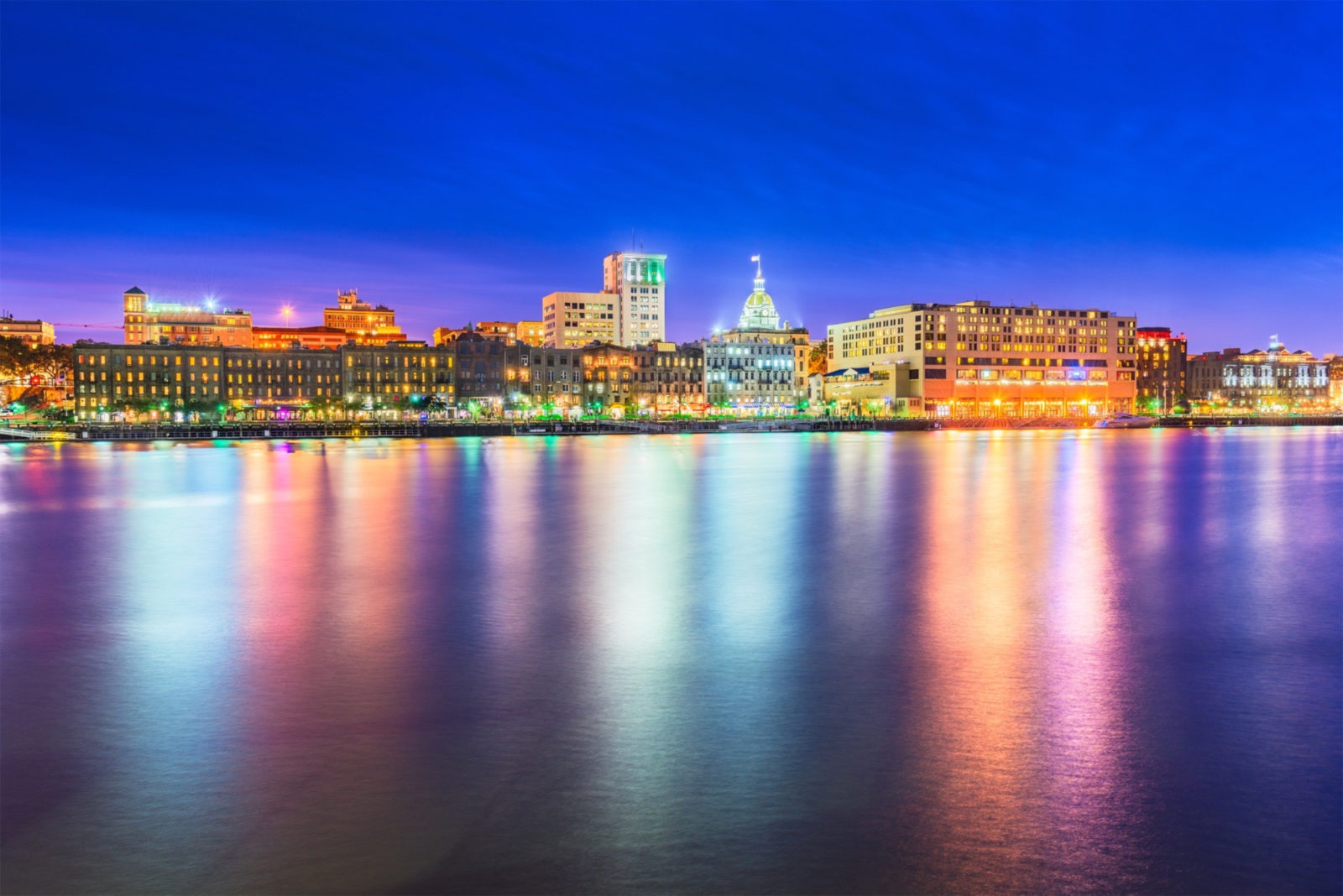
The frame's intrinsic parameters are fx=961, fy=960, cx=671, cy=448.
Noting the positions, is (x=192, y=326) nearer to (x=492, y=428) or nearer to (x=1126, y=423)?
(x=492, y=428)

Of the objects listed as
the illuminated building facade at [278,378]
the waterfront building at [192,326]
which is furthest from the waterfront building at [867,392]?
the waterfront building at [192,326]

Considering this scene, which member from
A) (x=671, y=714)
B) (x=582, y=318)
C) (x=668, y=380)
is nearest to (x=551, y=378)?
(x=668, y=380)

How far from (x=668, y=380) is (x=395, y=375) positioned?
4138 cm

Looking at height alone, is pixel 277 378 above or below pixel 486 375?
below

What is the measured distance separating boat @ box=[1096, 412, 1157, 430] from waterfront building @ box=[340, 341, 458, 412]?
97.9m

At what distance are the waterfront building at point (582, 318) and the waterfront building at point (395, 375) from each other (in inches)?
2082

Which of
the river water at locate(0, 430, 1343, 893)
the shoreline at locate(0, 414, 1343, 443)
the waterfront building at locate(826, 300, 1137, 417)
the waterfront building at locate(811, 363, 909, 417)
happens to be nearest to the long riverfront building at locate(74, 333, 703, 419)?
the shoreline at locate(0, 414, 1343, 443)

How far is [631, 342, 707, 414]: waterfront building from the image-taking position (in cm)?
14875

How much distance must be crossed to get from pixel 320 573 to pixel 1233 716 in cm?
1512

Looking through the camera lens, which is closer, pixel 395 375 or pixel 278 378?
pixel 278 378

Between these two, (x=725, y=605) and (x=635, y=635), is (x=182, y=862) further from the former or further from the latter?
(x=725, y=605)

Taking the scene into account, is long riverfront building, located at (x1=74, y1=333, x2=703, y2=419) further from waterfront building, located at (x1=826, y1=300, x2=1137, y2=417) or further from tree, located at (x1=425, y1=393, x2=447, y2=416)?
waterfront building, located at (x1=826, y1=300, x2=1137, y2=417)

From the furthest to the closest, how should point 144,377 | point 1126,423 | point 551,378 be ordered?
point 1126,423
point 551,378
point 144,377

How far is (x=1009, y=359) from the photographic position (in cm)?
16662
